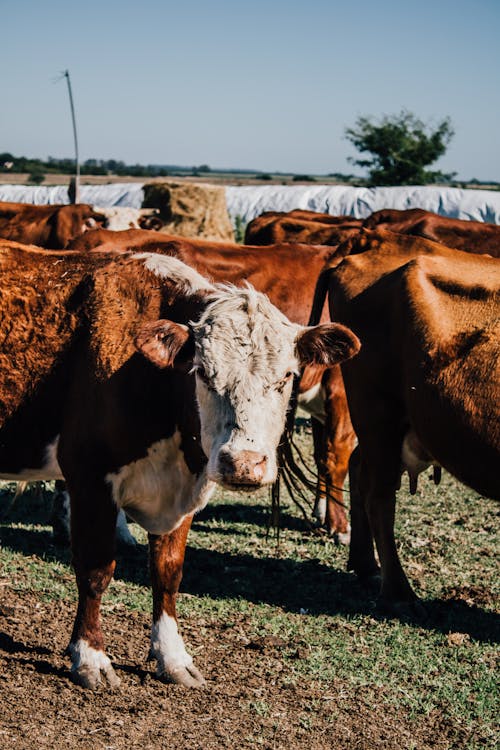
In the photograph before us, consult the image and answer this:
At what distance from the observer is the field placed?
386cm

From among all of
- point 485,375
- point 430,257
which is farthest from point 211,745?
point 430,257

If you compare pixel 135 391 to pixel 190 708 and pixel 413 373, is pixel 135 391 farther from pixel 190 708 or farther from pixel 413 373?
pixel 413 373

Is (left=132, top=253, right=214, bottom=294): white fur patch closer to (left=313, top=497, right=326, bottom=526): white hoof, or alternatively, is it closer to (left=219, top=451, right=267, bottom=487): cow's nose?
(left=219, top=451, right=267, bottom=487): cow's nose

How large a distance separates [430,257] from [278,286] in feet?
7.34

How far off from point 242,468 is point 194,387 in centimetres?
62

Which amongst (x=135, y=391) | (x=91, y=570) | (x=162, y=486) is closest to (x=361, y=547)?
(x=162, y=486)

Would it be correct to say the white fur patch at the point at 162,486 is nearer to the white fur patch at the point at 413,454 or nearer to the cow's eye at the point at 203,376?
the cow's eye at the point at 203,376

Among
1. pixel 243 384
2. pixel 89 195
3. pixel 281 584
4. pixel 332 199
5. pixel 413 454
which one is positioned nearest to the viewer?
pixel 243 384

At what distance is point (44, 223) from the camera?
42.3 ft

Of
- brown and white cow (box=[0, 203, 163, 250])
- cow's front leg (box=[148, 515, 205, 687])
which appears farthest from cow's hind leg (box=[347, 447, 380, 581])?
brown and white cow (box=[0, 203, 163, 250])

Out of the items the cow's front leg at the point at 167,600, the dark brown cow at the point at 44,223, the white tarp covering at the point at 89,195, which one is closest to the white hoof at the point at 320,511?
the cow's front leg at the point at 167,600

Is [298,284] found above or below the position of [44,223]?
below

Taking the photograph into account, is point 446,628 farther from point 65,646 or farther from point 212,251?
point 212,251

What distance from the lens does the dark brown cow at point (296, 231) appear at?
38.8 ft
